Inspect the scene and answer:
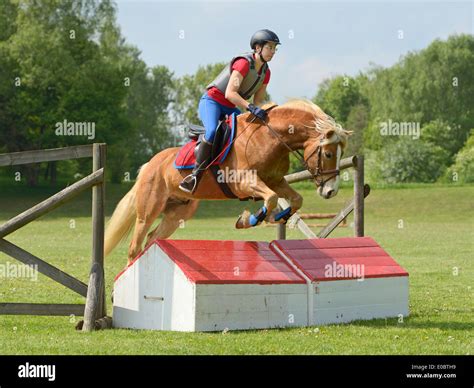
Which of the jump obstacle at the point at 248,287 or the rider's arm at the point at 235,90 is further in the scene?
the rider's arm at the point at 235,90

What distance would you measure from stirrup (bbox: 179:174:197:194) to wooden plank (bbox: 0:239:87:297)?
181cm

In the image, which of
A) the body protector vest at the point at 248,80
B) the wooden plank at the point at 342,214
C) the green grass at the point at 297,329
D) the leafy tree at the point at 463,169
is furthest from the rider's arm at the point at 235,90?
the leafy tree at the point at 463,169

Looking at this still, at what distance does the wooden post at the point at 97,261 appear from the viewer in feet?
28.7

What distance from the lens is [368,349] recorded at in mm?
7621

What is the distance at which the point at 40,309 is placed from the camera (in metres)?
8.89

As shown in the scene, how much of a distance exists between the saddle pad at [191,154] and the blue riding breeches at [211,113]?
0.38ft

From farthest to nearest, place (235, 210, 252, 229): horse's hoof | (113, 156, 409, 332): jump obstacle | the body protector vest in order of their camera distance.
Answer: the body protector vest, (235, 210, 252, 229): horse's hoof, (113, 156, 409, 332): jump obstacle

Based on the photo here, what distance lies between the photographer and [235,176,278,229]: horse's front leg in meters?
9.04

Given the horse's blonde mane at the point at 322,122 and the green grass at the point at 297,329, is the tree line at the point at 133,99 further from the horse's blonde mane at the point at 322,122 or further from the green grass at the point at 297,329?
the horse's blonde mane at the point at 322,122

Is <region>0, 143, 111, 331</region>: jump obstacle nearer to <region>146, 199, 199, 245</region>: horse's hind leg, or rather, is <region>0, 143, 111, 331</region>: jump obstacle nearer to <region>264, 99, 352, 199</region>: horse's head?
<region>264, 99, 352, 199</region>: horse's head

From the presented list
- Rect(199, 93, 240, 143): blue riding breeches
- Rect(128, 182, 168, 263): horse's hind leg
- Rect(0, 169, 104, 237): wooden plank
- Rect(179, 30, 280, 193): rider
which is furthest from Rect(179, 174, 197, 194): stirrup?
Rect(0, 169, 104, 237): wooden plank

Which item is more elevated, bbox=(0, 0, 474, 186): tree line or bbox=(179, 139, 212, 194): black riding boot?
bbox=(0, 0, 474, 186): tree line

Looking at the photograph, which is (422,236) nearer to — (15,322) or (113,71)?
(15,322)

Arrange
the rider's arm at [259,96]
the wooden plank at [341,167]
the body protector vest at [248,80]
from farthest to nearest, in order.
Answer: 1. the wooden plank at [341,167]
2. the rider's arm at [259,96]
3. the body protector vest at [248,80]
